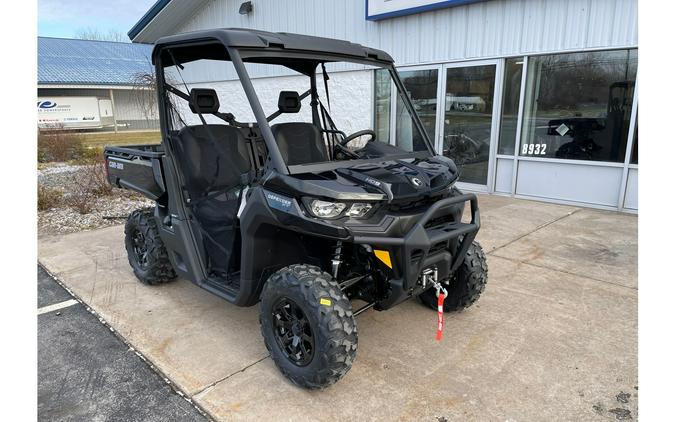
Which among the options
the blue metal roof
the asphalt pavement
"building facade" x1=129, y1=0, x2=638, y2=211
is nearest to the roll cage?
the asphalt pavement

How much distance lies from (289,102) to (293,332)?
6.40ft

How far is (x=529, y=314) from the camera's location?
11.5 ft

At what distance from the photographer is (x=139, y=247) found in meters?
4.25

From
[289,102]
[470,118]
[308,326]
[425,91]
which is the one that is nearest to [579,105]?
[470,118]

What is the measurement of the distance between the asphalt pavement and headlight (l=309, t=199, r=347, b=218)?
1262mm

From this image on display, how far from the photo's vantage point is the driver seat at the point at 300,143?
299 centimetres

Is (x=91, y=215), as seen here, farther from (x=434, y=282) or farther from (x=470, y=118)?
(x=470, y=118)

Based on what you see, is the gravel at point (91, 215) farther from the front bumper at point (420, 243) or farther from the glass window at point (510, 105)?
the glass window at point (510, 105)

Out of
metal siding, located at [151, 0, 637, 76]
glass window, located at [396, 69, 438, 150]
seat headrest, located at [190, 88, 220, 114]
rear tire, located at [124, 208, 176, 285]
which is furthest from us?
glass window, located at [396, 69, 438, 150]

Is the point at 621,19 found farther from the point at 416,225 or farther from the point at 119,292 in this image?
the point at 119,292

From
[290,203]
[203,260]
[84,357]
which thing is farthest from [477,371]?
[84,357]

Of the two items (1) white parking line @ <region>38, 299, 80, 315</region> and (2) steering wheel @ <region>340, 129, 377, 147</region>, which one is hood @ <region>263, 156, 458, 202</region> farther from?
(1) white parking line @ <region>38, 299, 80, 315</region>

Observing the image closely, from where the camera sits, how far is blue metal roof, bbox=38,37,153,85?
27641mm

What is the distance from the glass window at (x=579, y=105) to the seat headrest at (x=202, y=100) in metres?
5.56
